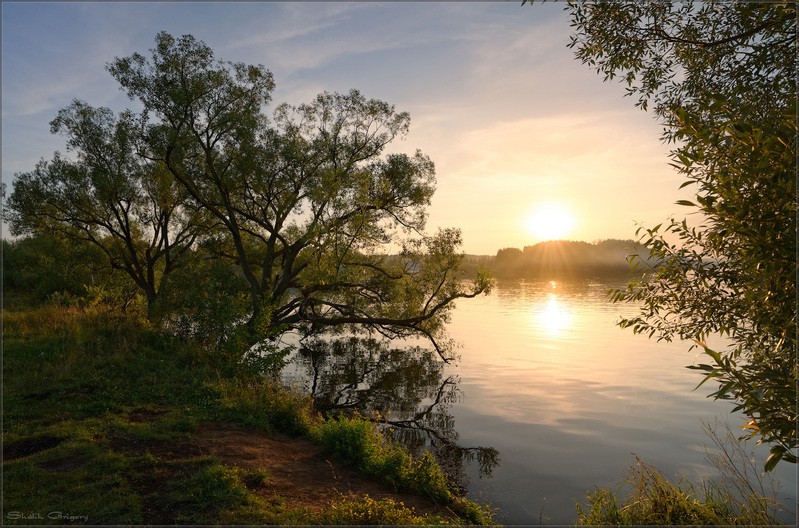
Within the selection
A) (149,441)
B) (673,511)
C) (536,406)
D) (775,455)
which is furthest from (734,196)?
(536,406)

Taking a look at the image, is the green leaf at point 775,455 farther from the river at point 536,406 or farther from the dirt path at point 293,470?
the river at point 536,406

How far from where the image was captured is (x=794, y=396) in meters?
3.75

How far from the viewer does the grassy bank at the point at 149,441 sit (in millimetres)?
7223

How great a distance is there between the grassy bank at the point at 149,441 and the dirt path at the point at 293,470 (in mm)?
244

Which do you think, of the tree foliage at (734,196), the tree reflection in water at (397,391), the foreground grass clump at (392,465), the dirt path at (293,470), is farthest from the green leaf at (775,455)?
the tree reflection in water at (397,391)

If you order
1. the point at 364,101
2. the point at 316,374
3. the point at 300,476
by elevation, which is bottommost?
the point at 316,374

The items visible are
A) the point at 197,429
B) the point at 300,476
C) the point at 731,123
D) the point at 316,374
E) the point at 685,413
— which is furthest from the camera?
the point at 316,374

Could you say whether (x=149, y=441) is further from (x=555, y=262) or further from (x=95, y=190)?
(x=555, y=262)

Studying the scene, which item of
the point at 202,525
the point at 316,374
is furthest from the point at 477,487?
the point at 316,374

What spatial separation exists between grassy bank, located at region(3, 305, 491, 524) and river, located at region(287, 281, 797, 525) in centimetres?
311

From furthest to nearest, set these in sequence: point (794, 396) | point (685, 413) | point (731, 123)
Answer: point (685, 413) → point (731, 123) → point (794, 396)

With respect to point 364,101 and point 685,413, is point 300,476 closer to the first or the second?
point 685,413

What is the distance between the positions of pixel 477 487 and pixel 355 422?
12.8 ft

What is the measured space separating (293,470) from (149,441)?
3427 mm
